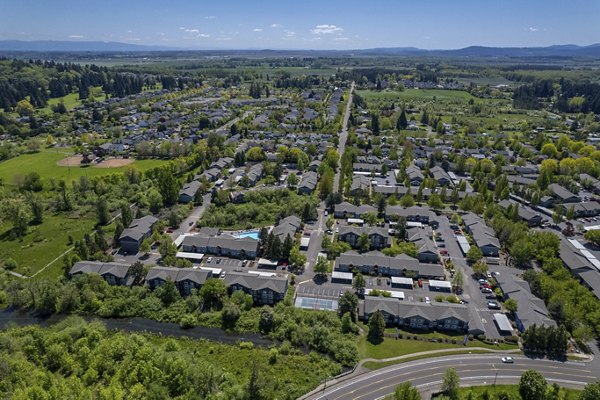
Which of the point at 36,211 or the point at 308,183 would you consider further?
the point at 308,183

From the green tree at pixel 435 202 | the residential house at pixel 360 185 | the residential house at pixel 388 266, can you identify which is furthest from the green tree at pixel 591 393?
the residential house at pixel 360 185

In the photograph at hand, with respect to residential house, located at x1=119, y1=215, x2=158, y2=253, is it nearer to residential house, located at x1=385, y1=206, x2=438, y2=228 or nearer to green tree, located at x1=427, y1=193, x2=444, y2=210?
residential house, located at x1=385, y1=206, x2=438, y2=228

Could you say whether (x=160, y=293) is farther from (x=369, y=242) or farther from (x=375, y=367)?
(x=369, y=242)

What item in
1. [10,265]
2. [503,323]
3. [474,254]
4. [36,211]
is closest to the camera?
[503,323]

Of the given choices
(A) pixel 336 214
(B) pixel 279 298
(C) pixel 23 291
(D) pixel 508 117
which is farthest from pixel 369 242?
(D) pixel 508 117

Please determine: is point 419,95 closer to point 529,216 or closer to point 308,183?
point 308,183

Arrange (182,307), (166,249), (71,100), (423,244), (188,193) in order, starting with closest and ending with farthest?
1. (182,307)
2. (166,249)
3. (423,244)
4. (188,193)
5. (71,100)

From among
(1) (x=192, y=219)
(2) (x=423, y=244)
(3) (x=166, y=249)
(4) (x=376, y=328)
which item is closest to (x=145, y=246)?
(3) (x=166, y=249)
